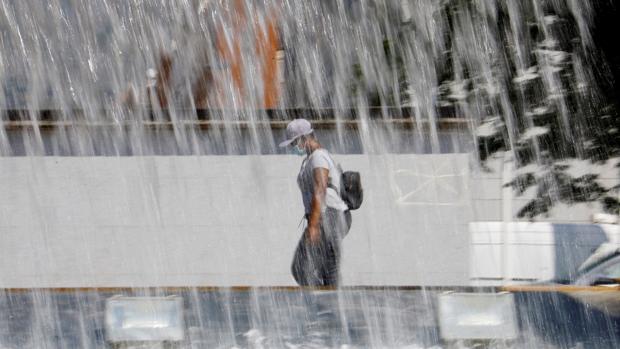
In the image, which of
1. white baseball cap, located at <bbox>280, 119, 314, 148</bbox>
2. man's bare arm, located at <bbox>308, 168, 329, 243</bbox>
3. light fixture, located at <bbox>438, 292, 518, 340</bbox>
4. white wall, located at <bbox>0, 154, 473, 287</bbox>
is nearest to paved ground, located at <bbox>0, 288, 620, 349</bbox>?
light fixture, located at <bbox>438, 292, 518, 340</bbox>

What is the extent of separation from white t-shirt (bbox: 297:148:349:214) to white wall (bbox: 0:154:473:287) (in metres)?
2.82

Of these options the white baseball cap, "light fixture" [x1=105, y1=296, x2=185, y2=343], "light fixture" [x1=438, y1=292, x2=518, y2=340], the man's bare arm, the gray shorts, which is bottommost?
"light fixture" [x1=438, y1=292, x2=518, y2=340]

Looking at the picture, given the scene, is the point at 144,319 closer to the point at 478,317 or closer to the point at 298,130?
the point at 478,317

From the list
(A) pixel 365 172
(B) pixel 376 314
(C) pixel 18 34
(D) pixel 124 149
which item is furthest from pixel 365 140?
(B) pixel 376 314

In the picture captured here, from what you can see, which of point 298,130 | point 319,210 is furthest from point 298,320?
point 298,130

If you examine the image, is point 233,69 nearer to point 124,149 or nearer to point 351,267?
point 124,149

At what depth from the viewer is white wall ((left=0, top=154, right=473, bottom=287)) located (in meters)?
7.77

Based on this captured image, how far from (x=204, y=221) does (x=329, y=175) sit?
327cm

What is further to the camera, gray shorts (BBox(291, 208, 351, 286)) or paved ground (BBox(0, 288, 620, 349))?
gray shorts (BBox(291, 208, 351, 286))

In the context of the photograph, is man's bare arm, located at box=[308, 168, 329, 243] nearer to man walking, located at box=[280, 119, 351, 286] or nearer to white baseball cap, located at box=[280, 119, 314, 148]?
man walking, located at box=[280, 119, 351, 286]

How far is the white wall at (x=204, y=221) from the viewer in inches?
306

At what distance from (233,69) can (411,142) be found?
187 centimetres

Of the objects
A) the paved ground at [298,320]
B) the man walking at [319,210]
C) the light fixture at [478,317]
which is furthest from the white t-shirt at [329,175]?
the light fixture at [478,317]

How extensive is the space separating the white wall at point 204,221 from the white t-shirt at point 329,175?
2.82 m
